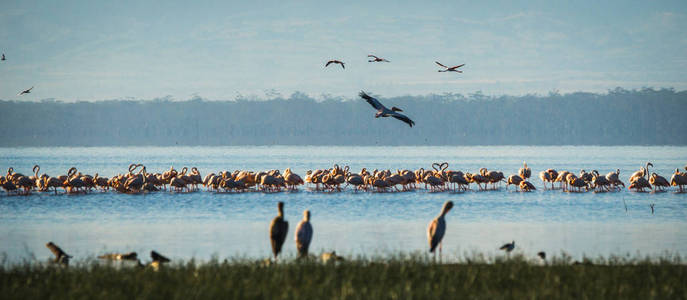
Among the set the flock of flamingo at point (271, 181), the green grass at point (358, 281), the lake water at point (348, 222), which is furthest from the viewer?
the flock of flamingo at point (271, 181)

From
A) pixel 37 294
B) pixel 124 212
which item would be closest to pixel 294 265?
pixel 37 294

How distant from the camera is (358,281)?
11836 millimetres

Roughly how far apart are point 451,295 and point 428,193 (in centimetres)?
2448

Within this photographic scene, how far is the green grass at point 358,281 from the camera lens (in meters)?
10.8

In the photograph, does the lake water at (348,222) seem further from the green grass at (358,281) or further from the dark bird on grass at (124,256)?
the green grass at (358,281)

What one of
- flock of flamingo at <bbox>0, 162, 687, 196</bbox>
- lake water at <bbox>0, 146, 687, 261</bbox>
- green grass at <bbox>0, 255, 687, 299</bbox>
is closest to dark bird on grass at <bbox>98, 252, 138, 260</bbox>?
green grass at <bbox>0, 255, 687, 299</bbox>

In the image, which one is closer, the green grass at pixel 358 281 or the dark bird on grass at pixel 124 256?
the green grass at pixel 358 281

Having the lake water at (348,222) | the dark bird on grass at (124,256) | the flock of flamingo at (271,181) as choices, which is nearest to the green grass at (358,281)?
the dark bird on grass at (124,256)

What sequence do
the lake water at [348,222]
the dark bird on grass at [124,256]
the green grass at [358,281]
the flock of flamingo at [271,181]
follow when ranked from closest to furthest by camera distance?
the green grass at [358,281] < the dark bird on grass at [124,256] < the lake water at [348,222] < the flock of flamingo at [271,181]

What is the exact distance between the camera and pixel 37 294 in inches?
Result: 424

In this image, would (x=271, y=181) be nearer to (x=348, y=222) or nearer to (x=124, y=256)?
(x=348, y=222)

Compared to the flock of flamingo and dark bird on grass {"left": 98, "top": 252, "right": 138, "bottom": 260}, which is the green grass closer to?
dark bird on grass {"left": 98, "top": 252, "right": 138, "bottom": 260}

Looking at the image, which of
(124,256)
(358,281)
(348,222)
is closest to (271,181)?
(348,222)

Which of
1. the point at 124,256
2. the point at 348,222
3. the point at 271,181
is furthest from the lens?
the point at 271,181
